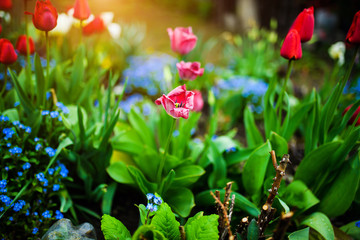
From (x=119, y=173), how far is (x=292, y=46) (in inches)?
45.3

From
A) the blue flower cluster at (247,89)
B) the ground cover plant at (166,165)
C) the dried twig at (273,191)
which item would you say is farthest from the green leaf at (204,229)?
the blue flower cluster at (247,89)

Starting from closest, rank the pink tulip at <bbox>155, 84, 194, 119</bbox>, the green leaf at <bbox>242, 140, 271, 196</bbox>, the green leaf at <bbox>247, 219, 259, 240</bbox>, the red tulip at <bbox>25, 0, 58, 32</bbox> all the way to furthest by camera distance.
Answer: the pink tulip at <bbox>155, 84, 194, 119</bbox>
the green leaf at <bbox>247, 219, 259, 240</bbox>
the red tulip at <bbox>25, 0, 58, 32</bbox>
the green leaf at <bbox>242, 140, 271, 196</bbox>

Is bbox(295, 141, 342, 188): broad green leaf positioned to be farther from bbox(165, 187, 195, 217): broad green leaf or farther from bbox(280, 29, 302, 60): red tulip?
bbox(165, 187, 195, 217): broad green leaf

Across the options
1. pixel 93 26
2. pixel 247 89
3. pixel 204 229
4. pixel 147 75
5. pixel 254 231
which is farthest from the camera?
pixel 147 75

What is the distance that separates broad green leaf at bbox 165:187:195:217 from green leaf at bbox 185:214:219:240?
0.33 m

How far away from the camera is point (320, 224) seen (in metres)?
1.52

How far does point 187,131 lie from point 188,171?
0.86ft

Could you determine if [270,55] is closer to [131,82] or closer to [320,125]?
[131,82]

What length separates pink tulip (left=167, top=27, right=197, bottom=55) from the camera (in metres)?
1.60

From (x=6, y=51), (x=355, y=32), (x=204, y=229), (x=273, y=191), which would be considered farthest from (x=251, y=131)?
(x=6, y=51)

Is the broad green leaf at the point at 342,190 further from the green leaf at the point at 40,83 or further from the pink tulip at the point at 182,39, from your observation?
the green leaf at the point at 40,83

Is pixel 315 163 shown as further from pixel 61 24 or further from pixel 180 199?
pixel 61 24

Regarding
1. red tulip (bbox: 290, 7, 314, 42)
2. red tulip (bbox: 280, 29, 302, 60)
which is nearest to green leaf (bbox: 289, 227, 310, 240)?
red tulip (bbox: 280, 29, 302, 60)

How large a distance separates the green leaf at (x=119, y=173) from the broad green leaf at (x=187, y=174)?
271 mm
